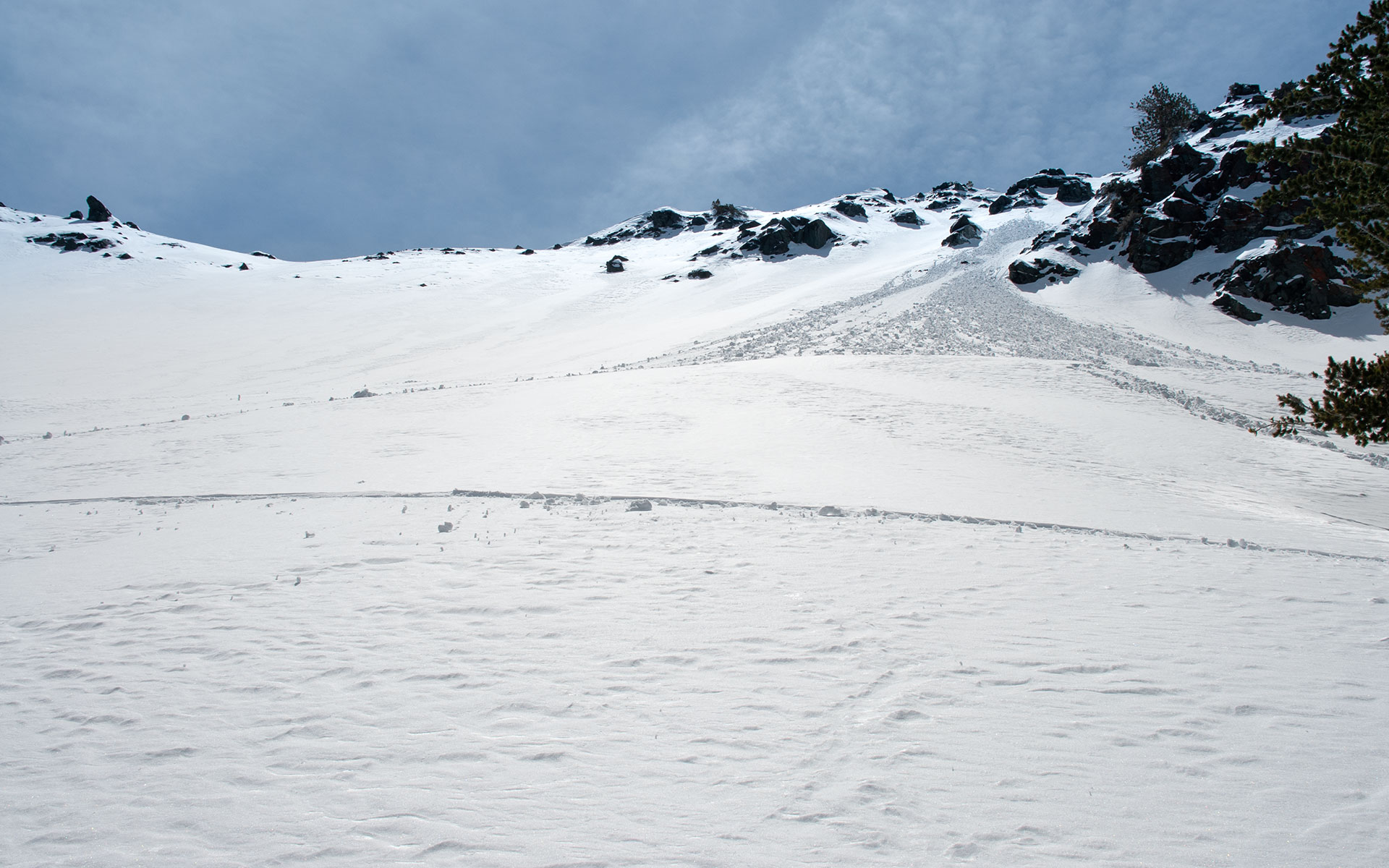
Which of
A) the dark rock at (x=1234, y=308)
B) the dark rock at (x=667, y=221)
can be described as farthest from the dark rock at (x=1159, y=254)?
the dark rock at (x=667, y=221)

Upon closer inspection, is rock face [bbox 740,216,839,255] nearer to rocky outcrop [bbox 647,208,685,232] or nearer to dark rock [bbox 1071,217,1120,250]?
rocky outcrop [bbox 647,208,685,232]

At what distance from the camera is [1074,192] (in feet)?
327

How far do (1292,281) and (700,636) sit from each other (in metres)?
48.9

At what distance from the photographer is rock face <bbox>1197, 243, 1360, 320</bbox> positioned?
36.2 meters

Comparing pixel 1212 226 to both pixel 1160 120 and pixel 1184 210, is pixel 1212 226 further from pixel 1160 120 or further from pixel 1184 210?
pixel 1160 120

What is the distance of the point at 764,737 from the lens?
4.57 metres

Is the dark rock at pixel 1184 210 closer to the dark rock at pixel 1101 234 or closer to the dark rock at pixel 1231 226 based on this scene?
the dark rock at pixel 1231 226

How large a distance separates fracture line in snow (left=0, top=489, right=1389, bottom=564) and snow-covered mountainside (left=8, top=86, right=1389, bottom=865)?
0.09 metres

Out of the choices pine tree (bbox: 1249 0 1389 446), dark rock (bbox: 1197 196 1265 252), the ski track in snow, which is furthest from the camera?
dark rock (bbox: 1197 196 1265 252)

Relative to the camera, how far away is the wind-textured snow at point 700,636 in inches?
148

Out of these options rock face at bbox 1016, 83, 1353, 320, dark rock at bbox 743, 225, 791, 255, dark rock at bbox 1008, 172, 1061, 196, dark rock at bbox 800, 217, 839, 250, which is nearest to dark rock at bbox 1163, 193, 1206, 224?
rock face at bbox 1016, 83, 1353, 320

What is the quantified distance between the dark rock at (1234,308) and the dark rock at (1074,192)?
6709 cm

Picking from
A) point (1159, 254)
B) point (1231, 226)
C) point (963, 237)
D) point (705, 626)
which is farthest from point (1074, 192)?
point (705, 626)

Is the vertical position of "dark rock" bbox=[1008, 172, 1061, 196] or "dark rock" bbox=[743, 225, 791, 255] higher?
"dark rock" bbox=[1008, 172, 1061, 196]
